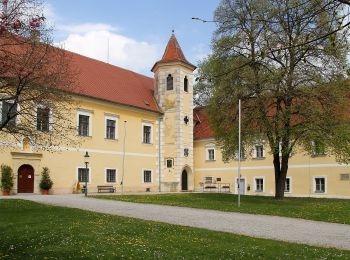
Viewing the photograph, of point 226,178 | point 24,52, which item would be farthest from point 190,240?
point 226,178

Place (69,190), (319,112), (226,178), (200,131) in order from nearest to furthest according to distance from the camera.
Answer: (319,112), (69,190), (226,178), (200,131)

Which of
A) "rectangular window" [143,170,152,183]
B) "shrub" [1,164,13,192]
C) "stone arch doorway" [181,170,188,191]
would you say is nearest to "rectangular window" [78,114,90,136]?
"shrub" [1,164,13,192]

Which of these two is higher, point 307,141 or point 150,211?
point 307,141

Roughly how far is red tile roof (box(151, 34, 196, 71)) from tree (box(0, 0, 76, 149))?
25966mm

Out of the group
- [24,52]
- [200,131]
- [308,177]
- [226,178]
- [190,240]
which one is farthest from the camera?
[200,131]

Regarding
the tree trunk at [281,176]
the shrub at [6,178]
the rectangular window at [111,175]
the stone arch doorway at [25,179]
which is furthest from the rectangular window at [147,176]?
the tree trunk at [281,176]

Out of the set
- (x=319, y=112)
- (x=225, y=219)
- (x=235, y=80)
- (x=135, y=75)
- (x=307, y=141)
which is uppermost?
(x=135, y=75)

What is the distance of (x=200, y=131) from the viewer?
46156 mm

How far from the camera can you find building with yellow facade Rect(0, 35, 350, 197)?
1303 inches

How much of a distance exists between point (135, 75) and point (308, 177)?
18542 mm

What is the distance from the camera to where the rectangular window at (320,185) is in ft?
118

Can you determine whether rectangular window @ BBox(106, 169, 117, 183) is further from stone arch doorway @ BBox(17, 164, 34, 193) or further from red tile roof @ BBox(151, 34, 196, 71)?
red tile roof @ BBox(151, 34, 196, 71)

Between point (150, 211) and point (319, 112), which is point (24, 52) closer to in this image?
point (150, 211)

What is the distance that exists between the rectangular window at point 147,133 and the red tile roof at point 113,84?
155cm
